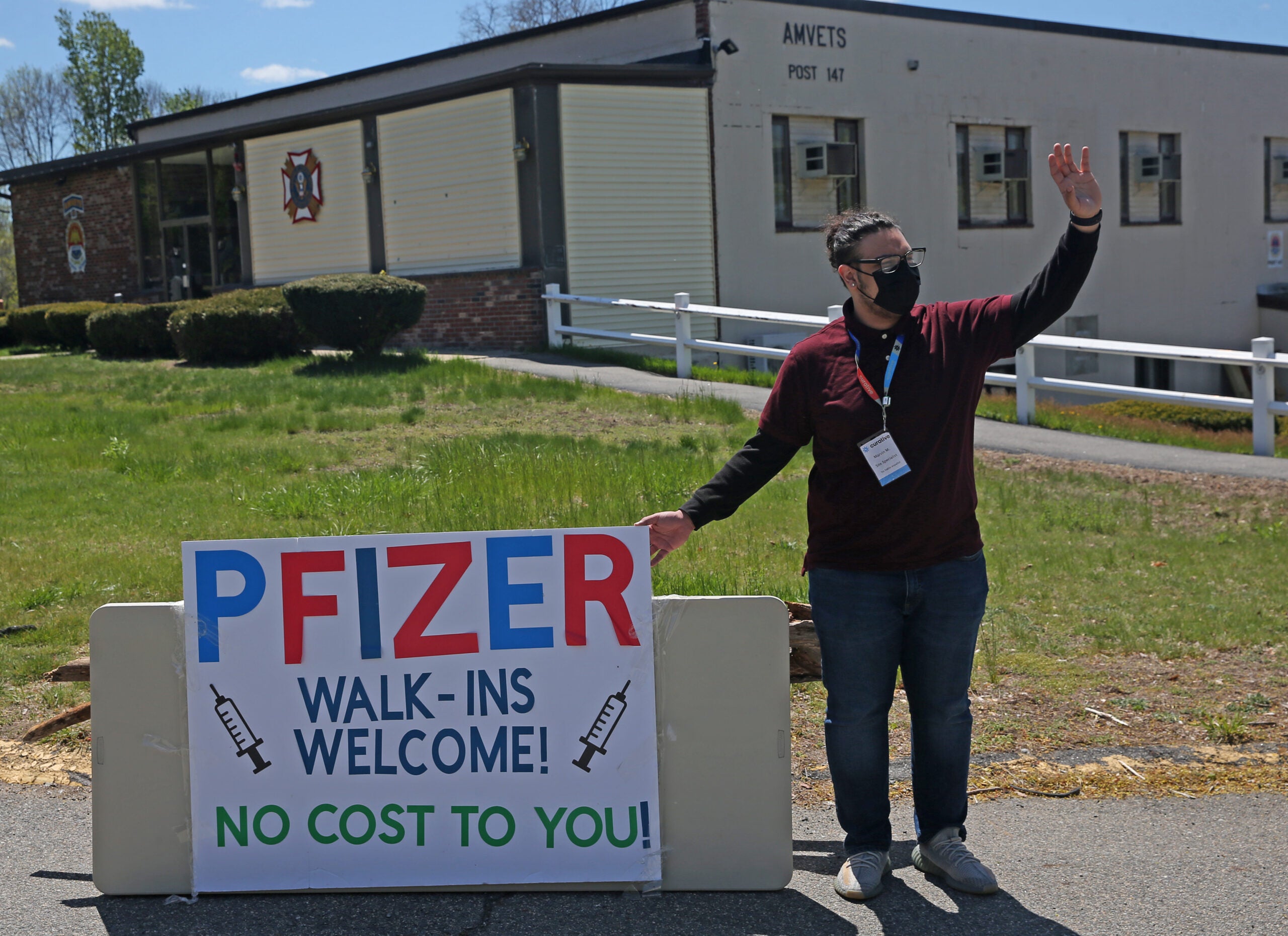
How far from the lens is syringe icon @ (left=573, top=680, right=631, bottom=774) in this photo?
3.94 metres

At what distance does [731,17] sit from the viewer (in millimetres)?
21984

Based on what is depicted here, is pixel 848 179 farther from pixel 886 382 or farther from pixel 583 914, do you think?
pixel 583 914

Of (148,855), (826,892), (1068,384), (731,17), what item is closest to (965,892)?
(826,892)

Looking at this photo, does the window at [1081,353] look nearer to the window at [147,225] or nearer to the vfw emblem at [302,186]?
the vfw emblem at [302,186]

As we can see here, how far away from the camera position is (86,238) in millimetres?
30219

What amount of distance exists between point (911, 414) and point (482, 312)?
17831mm

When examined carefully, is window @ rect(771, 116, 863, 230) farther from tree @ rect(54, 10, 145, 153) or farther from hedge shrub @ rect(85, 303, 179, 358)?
tree @ rect(54, 10, 145, 153)

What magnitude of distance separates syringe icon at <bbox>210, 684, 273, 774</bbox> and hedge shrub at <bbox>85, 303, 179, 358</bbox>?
17.2 metres

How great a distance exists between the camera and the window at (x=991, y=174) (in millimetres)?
26234

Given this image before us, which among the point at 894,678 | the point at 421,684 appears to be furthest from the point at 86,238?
the point at 894,678

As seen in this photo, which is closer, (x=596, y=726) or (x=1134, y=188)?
Result: (x=596, y=726)

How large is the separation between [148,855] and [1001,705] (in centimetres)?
346

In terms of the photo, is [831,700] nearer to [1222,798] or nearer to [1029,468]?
[1222,798]

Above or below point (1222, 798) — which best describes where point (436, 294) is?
above
